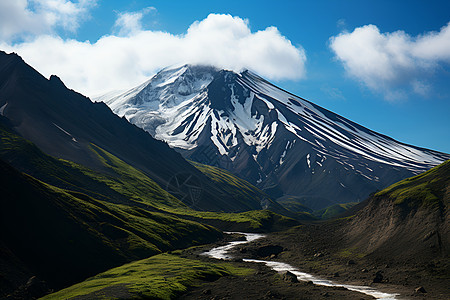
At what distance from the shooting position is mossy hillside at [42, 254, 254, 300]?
187ft

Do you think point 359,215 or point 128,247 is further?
point 359,215

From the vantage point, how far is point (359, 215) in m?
116

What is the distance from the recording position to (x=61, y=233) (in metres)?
80.9

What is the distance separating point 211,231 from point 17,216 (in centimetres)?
10347

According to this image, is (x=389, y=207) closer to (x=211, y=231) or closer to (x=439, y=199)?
(x=439, y=199)

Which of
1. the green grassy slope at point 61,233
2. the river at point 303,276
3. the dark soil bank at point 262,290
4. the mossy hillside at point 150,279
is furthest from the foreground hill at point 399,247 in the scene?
the green grassy slope at point 61,233

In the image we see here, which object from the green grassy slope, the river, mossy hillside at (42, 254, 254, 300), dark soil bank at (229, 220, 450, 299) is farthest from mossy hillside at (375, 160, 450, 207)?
the green grassy slope

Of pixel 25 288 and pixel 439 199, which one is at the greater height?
pixel 439 199

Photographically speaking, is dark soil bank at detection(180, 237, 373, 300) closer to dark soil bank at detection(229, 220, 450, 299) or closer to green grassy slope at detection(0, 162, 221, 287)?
dark soil bank at detection(229, 220, 450, 299)

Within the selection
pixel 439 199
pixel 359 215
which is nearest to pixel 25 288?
pixel 439 199

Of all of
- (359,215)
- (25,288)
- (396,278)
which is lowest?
(25,288)

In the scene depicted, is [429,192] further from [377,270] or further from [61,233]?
[61,233]

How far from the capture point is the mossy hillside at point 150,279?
57022mm

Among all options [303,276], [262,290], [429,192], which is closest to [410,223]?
[429,192]
